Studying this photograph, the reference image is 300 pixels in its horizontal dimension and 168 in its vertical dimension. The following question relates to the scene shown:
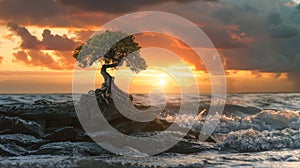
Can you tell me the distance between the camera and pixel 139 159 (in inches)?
871

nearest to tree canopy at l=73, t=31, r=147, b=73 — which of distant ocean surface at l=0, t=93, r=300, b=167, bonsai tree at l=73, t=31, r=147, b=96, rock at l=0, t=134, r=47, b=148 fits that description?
bonsai tree at l=73, t=31, r=147, b=96

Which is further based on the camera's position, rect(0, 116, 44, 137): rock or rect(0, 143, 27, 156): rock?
rect(0, 116, 44, 137): rock

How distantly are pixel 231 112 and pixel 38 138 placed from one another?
3306 centimetres

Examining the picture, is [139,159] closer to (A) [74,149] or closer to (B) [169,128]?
(A) [74,149]

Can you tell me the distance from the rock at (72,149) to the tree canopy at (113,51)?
9196 millimetres

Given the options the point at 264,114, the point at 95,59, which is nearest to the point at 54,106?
the point at 95,59

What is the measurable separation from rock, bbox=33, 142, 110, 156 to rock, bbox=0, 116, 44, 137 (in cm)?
352

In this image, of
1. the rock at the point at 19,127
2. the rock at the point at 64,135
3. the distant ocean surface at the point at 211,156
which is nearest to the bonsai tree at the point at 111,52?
the distant ocean surface at the point at 211,156

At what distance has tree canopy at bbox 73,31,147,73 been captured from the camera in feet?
105

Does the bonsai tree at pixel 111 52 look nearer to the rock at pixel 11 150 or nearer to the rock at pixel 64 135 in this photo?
the rock at pixel 64 135

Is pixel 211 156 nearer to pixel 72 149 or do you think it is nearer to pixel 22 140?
pixel 72 149

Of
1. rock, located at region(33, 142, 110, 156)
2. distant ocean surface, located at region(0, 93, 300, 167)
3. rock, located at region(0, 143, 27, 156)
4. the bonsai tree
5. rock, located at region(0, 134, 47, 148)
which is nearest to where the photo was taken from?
distant ocean surface, located at region(0, 93, 300, 167)

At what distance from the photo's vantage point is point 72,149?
77.2ft

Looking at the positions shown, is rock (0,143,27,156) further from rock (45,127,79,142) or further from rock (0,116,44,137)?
rock (0,116,44,137)
